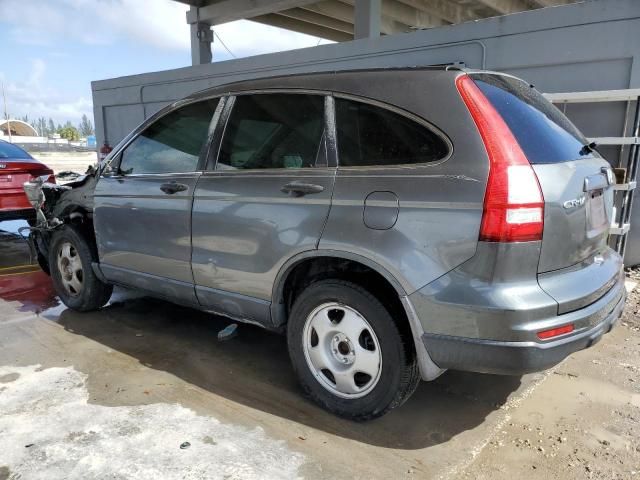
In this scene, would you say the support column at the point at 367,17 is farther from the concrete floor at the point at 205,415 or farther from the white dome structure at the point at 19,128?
the white dome structure at the point at 19,128

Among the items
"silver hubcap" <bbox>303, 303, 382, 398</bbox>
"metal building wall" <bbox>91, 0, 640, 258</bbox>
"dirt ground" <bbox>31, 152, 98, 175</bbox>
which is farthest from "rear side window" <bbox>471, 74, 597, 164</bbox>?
"dirt ground" <bbox>31, 152, 98, 175</bbox>

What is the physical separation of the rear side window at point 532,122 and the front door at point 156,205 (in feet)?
6.25

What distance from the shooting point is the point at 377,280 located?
2.71 m

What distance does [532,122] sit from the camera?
2574 mm

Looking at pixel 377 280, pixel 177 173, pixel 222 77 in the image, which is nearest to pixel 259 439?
pixel 377 280

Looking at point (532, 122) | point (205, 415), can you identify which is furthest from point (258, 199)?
point (532, 122)

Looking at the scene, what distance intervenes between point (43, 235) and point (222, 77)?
18.3ft

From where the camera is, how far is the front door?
11.6 ft

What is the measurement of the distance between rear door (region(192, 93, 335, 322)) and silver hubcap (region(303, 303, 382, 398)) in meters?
0.36

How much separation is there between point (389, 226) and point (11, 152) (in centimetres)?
707

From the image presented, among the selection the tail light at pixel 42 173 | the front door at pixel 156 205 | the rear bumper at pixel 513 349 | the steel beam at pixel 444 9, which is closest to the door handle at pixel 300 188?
the front door at pixel 156 205

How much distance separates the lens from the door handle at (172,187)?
3.48m

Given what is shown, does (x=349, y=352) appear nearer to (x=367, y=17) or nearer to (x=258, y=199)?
(x=258, y=199)

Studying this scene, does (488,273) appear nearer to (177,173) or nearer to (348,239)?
(348,239)
